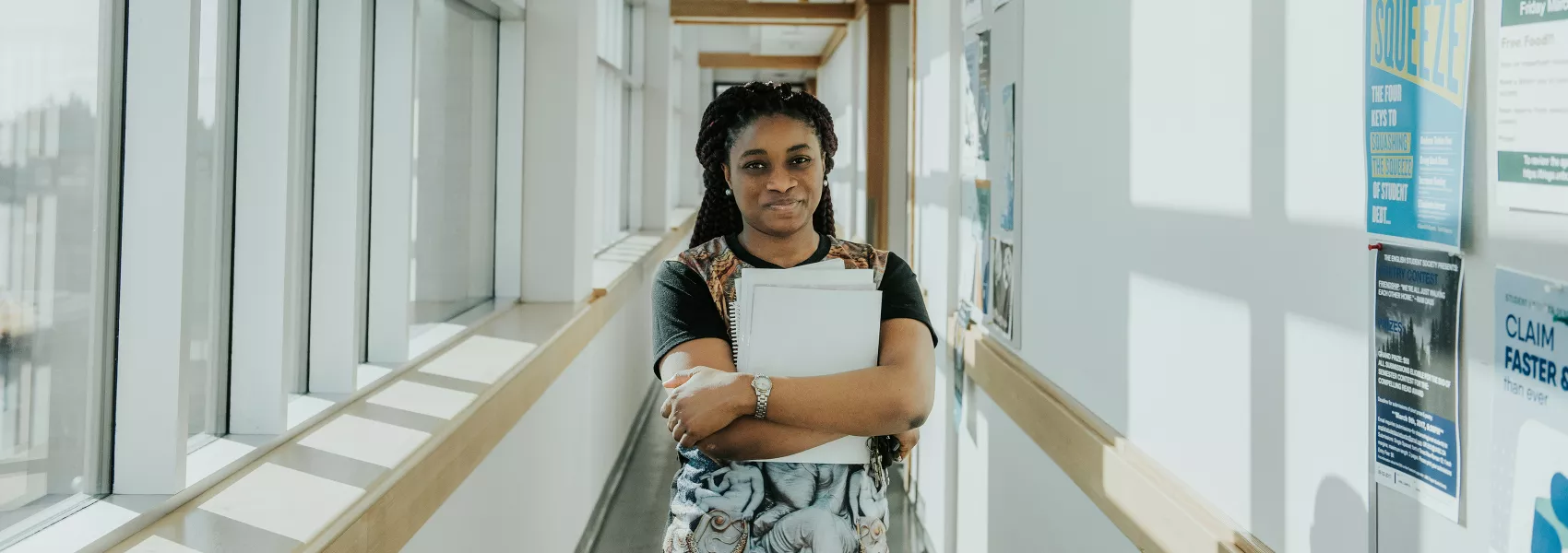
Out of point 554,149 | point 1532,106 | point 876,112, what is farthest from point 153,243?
point 876,112

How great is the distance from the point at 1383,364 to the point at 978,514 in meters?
2.39

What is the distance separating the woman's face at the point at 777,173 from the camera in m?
1.57

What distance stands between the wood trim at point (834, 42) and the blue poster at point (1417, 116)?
9851 mm

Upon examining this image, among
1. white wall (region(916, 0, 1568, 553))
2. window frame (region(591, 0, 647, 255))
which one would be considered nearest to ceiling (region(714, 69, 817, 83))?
window frame (region(591, 0, 647, 255))

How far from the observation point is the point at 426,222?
127 inches

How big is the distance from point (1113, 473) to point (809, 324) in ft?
2.66

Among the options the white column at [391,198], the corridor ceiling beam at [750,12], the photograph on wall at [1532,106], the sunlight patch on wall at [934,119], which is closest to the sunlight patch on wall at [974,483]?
the sunlight patch on wall at [934,119]

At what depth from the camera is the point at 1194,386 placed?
1.70 m

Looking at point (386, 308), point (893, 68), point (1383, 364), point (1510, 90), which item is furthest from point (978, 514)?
point (893, 68)

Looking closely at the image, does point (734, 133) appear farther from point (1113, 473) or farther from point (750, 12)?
point (750, 12)

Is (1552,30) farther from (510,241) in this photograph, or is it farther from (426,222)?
(510,241)

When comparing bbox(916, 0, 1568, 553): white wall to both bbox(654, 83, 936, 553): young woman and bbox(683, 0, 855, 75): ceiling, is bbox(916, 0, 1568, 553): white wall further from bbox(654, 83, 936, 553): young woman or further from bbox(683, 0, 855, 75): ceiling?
bbox(683, 0, 855, 75): ceiling

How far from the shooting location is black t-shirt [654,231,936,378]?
1601 mm

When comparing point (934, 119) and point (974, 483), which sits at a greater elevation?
point (934, 119)
